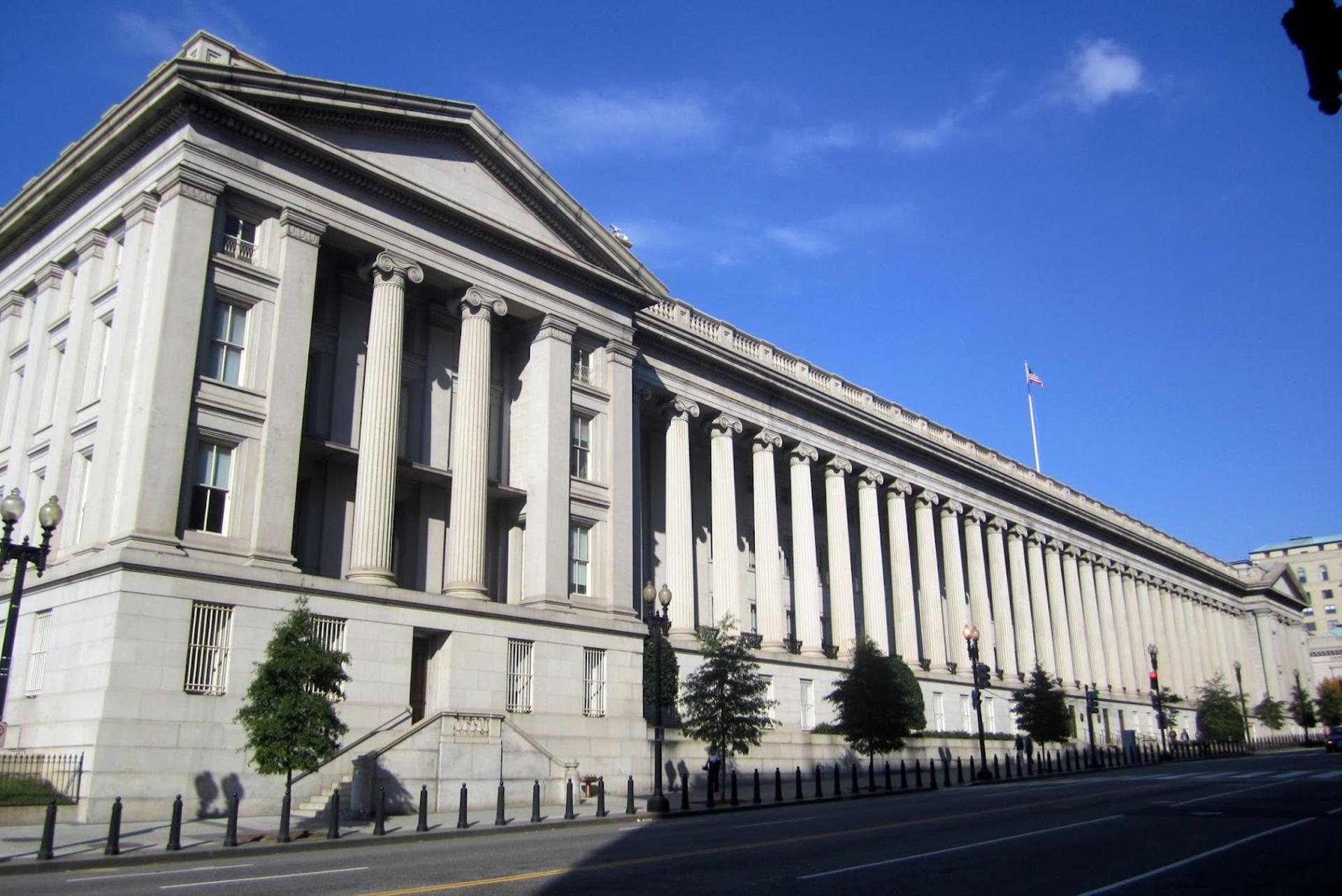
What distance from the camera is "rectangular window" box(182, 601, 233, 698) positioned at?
89.4ft

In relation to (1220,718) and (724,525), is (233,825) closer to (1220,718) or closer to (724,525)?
(724,525)

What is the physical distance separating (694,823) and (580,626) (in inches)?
513

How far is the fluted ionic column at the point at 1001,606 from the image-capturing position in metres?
68.6

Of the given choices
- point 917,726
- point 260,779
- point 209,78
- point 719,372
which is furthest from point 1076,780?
point 209,78

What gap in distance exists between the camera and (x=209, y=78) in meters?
30.1

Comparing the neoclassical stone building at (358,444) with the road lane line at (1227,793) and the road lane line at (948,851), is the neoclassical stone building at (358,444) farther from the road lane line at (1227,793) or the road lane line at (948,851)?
the road lane line at (1227,793)

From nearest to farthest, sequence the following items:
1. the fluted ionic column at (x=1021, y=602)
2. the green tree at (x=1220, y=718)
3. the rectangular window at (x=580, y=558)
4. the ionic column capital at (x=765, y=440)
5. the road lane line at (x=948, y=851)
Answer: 1. the road lane line at (x=948, y=851)
2. the rectangular window at (x=580, y=558)
3. the ionic column capital at (x=765, y=440)
4. the fluted ionic column at (x=1021, y=602)
5. the green tree at (x=1220, y=718)

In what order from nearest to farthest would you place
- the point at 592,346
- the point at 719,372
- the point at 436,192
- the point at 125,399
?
1. the point at 125,399
2. the point at 436,192
3. the point at 592,346
4. the point at 719,372

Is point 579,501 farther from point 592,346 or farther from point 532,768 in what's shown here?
point 532,768

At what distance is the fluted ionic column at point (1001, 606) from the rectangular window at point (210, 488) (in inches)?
2038

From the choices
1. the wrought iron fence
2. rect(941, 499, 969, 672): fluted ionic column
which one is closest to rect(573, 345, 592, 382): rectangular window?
the wrought iron fence

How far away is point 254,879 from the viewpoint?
14789 millimetres

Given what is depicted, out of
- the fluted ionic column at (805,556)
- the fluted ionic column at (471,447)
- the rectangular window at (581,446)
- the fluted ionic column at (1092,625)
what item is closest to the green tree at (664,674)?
the rectangular window at (581,446)

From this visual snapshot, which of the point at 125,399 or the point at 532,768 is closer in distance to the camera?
the point at 125,399
